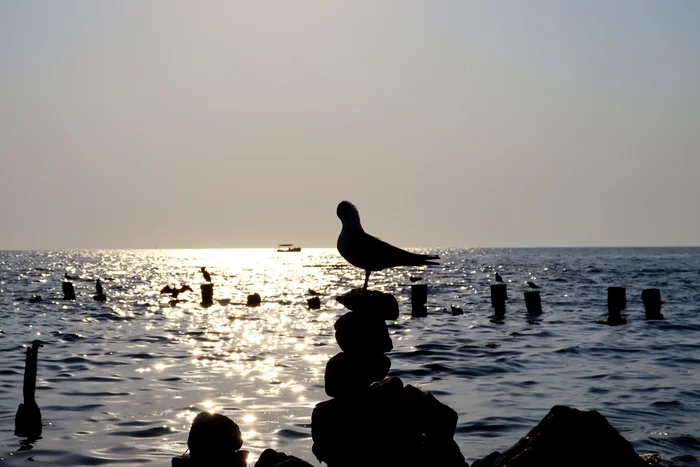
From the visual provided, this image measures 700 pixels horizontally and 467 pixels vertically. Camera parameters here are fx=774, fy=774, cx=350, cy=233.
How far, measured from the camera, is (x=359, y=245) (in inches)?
382

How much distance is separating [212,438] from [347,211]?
125 inches

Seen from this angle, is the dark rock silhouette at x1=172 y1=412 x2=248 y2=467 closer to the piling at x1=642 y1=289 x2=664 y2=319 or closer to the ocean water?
the ocean water

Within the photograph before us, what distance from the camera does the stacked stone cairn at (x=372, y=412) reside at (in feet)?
29.1

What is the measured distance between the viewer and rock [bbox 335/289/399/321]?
950 cm

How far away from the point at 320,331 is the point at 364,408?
18690 millimetres

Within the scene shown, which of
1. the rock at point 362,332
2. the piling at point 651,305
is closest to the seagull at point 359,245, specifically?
the rock at point 362,332

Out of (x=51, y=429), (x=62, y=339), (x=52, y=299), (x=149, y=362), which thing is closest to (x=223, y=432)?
(x=51, y=429)

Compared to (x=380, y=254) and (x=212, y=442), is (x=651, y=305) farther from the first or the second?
(x=212, y=442)

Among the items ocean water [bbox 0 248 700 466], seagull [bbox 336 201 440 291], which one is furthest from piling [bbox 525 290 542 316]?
seagull [bbox 336 201 440 291]

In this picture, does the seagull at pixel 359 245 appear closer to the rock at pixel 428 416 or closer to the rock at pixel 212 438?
the rock at pixel 428 416

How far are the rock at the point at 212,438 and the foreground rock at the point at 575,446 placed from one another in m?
3.41

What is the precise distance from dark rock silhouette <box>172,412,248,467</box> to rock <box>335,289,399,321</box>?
2.03 m

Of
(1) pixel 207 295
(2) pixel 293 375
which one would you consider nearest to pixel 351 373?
(2) pixel 293 375

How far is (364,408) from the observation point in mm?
9234
